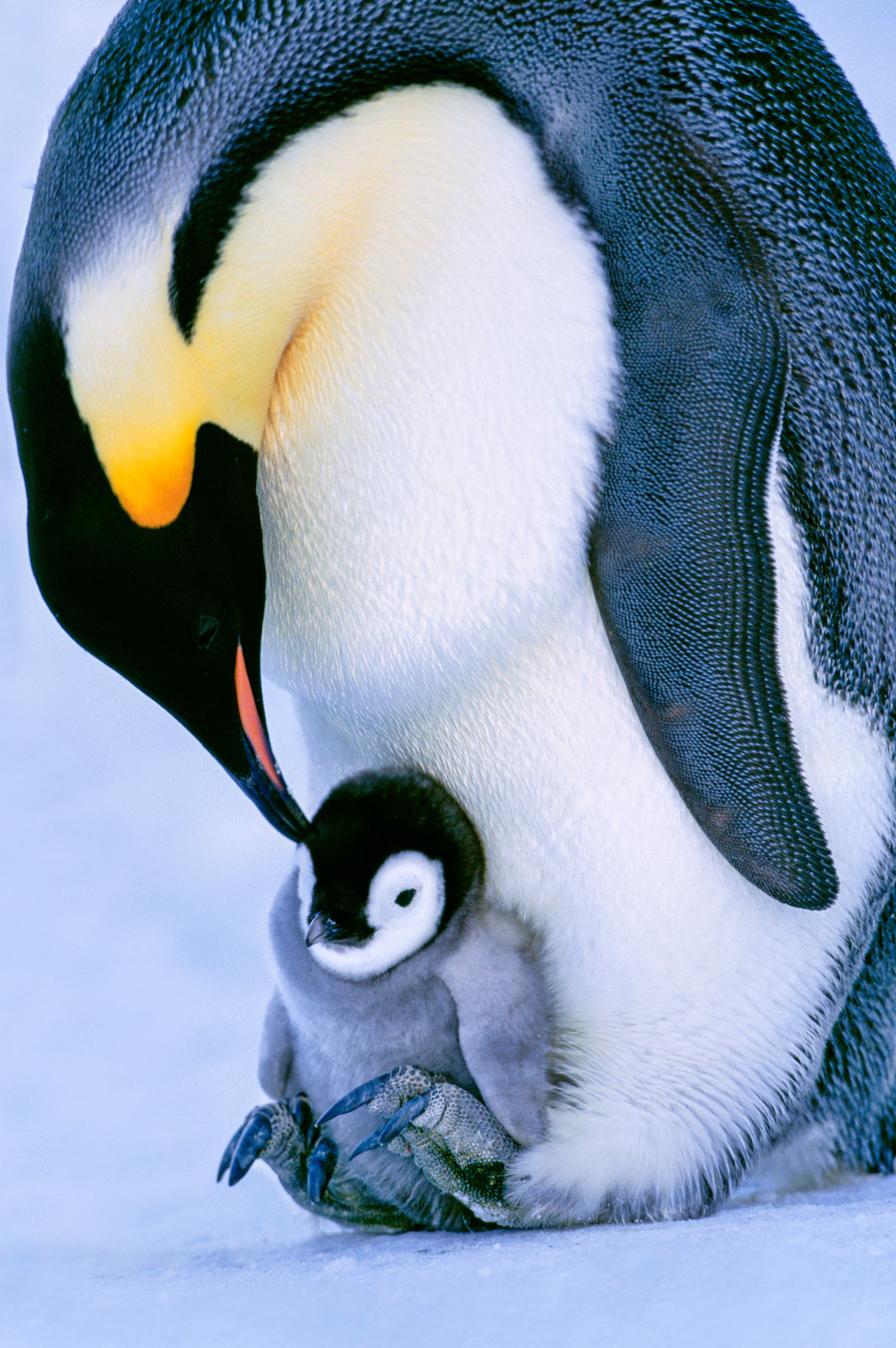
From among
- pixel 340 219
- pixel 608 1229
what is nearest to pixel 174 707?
pixel 340 219

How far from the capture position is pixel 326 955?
98 centimetres

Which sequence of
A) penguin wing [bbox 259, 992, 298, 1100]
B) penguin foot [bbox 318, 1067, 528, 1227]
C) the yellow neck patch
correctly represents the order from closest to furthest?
the yellow neck patch
penguin foot [bbox 318, 1067, 528, 1227]
penguin wing [bbox 259, 992, 298, 1100]

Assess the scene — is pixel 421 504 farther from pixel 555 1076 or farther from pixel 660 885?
pixel 555 1076

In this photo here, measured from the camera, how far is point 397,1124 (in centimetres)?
92

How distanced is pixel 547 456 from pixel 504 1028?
0.40 meters

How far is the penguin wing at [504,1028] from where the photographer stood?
0.97 metres

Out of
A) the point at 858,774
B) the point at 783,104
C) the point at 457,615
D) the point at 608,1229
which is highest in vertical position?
the point at 783,104

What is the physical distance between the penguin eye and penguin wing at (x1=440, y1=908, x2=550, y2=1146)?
0.93ft

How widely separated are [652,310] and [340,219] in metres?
0.21

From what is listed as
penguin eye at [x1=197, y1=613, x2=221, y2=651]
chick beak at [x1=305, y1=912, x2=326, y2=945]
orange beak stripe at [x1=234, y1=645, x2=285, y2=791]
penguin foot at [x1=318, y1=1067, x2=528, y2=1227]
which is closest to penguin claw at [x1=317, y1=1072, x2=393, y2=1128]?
penguin foot at [x1=318, y1=1067, x2=528, y2=1227]

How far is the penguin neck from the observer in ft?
2.92

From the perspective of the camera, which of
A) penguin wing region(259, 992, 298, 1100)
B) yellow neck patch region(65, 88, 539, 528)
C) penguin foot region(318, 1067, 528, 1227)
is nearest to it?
yellow neck patch region(65, 88, 539, 528)

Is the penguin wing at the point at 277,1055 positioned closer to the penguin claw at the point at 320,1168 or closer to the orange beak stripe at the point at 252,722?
the penguin claw at the point at 320,1168

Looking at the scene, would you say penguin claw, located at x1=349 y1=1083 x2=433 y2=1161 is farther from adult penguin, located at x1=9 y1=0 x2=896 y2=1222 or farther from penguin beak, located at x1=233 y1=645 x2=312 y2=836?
penguin beak, located at x1=233 y1=645 x2=312 y2=836
